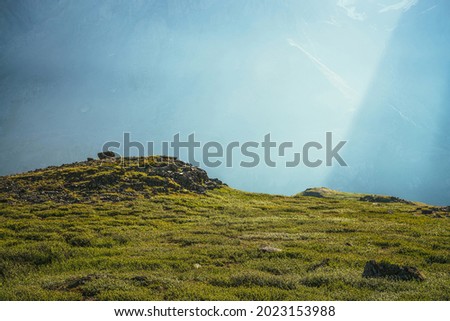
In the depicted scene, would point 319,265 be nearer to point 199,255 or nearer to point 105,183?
point 199,255

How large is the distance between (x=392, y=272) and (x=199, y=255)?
11085 millimetres

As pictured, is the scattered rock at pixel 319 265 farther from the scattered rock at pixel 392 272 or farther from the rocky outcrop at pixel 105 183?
the rocky outcrop at pixel 105 183

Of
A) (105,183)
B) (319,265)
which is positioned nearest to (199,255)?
(319,265)

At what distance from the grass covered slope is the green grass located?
69 millimetres

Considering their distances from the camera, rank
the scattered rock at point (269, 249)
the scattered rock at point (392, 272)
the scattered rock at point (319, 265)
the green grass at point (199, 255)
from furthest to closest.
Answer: the scattered rock at point (269, 249)
the scattered rock at point (319, 265)
the scattered rock at point (392, 272)
the green grass at point (199, 255)

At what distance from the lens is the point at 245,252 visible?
2259 cm

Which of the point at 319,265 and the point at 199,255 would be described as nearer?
the point at 319,265

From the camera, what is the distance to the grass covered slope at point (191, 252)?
15.2m

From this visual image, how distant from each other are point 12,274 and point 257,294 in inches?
535

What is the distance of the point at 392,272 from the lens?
682 inches

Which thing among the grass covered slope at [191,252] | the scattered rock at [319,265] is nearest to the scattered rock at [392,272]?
the grass covered slope at [191,252]

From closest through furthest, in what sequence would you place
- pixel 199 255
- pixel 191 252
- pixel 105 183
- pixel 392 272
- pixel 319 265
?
pixel 392 272 → pixel 319 265 → pixel 199 255 → pixel 191 252 → pixel 105 183

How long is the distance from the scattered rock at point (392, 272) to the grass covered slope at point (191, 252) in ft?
1.59

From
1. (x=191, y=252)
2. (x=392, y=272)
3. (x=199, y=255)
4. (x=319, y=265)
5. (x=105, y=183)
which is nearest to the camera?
(x=392, y=272)
